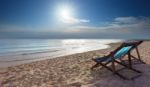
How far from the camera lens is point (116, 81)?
5582 millimetres

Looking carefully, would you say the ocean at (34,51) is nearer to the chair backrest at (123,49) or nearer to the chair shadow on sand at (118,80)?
the chair shadow on sand at (118,80)

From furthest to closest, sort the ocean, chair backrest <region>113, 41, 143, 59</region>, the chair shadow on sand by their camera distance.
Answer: the ocean < chair backrest <region>113, 41, 143, 59</region> < the chair shadow on sand

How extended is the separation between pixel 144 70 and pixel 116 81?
1821 mm

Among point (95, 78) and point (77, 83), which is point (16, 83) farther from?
point (95, 78)

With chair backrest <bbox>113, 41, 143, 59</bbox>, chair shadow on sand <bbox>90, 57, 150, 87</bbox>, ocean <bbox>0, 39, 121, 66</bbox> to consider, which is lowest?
ocean <bbox>0, 39, 121, 66</bbox>

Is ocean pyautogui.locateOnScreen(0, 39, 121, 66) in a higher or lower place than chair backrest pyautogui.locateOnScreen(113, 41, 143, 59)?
lower

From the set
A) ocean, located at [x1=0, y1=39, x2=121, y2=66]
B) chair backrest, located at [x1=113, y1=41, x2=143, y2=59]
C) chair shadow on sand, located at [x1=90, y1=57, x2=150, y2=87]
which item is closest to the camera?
chair shadow on sand, located at [x1=90, y1=57, x2=150, y2=87]

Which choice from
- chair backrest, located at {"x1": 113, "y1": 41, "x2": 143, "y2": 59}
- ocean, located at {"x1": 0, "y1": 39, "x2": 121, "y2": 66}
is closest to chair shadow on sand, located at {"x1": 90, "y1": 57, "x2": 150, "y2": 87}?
chair backrest, located at {"x1": 113, "y1": 41, "x2": 143, "y2": 59}

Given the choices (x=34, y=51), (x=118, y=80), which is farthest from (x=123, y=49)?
(x=34, y=51)

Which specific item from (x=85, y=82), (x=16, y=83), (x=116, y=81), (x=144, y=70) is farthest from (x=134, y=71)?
(x=16, y=83)

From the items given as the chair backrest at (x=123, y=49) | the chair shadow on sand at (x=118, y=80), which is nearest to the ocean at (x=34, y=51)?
the chair shadow on sand at (x=118, y=80)

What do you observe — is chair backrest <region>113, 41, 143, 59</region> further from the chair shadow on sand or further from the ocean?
the ocean

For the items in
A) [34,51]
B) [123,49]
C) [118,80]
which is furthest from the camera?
[34,51]

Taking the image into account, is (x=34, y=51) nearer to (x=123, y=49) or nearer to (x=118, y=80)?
(x=123, y=49)
